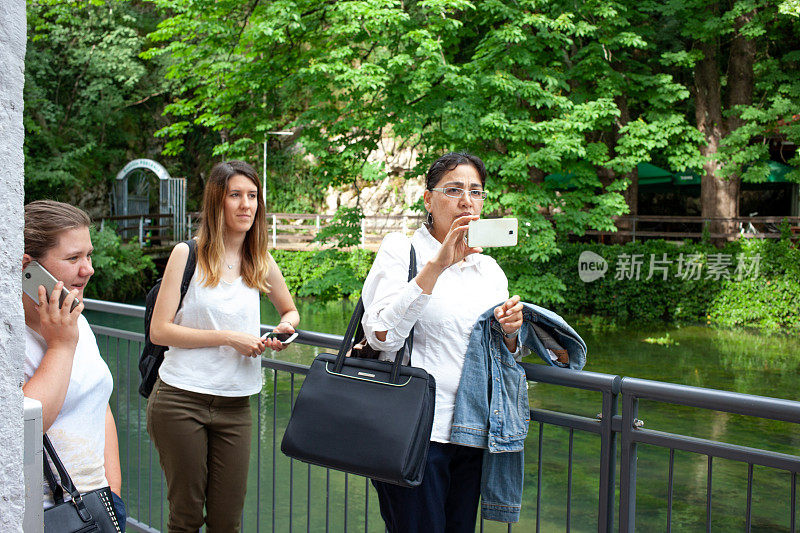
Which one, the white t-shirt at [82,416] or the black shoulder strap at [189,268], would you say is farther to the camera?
the black shoulder strap at [189,268]

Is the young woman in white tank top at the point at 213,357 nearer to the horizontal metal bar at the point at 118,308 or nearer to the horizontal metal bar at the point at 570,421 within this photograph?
the horizontal metal bar at the point at 570,421

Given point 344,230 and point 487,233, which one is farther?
point 344,230

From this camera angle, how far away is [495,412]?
2.08 m

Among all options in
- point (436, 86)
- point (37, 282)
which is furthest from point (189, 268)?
point (436, 86)

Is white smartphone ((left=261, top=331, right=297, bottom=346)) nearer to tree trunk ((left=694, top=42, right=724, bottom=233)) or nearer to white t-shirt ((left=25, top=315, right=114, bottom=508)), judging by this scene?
white t-shirt ((left=25, top=315, right=114, bottom=508))

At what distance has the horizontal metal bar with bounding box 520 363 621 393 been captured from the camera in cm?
221

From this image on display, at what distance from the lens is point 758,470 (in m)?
8.52

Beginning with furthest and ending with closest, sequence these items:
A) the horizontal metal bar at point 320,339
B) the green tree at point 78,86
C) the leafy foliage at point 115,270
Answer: the green tree at point 78,86 < the leafy foliage at point 115,270 < the horizontal metal bar at point 320,339

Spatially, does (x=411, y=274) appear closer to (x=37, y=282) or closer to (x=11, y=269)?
(x=37, y=282)

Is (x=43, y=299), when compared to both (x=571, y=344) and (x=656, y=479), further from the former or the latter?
(x=656, y=479)

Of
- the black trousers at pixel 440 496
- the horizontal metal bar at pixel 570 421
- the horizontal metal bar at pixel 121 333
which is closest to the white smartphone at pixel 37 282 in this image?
the black trousers at pixel 440 496

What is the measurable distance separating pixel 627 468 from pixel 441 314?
0.79 metres

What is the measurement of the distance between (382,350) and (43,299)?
0.94m

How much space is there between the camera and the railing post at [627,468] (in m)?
2.22
